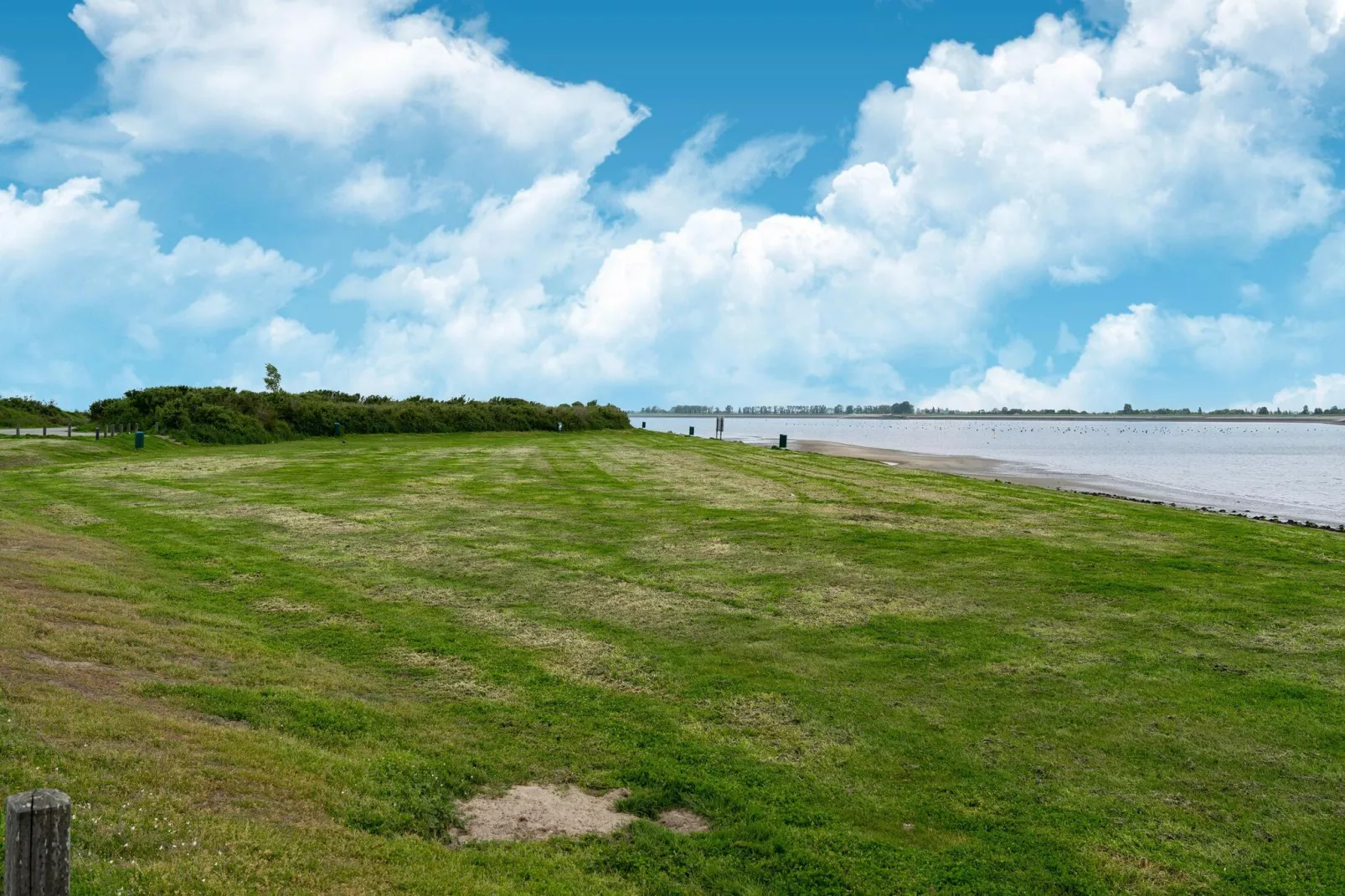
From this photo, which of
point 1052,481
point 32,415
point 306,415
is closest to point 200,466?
point 306,415

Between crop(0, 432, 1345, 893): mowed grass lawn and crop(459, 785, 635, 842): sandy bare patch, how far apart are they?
19 cm

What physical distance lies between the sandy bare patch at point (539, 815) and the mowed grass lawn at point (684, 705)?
0.62 feet

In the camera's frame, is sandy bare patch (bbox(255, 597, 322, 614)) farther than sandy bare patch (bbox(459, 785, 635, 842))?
Yes

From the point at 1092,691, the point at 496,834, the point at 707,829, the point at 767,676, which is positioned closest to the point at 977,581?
the point at 1092,691

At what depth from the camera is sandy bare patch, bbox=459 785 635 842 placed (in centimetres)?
707

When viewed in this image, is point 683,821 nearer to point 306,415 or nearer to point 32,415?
point 306,415

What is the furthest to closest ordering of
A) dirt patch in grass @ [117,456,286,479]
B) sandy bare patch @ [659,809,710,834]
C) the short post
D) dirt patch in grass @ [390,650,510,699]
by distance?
dirt patch in grass @ [117,456,286,479]
dirt patch in grass @ [390,650,510,699]
sandy bare patch @ [659,809,710,834]
the short post

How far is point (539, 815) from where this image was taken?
7383mm

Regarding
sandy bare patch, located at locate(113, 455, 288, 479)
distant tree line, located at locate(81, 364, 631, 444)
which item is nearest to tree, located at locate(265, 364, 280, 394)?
distant tree line, located at locate(81, 364, 631, 444)

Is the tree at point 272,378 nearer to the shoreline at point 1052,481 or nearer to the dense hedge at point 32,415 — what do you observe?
the dense hedge at point 32,415

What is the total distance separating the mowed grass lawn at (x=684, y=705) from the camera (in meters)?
6.66

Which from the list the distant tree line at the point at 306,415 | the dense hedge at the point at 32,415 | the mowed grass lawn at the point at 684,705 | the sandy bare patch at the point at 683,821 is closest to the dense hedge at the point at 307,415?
the distant tree line at the point at 306,415

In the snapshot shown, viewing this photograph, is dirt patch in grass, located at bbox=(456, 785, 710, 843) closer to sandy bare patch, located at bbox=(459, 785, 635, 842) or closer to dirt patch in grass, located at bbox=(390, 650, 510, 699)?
sandy bare patch, located at bbox=(459, 785, 635, 842)

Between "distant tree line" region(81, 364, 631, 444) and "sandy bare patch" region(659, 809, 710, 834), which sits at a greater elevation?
"distant tree line" region(81, 364, 631, 444)
